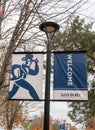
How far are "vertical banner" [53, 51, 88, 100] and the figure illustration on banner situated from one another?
502mm

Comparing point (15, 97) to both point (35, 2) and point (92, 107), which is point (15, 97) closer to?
point (35, 2)

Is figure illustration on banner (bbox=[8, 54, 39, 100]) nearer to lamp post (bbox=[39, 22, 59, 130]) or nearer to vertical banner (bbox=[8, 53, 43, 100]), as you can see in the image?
vertical banner (bbox=[8, 53, 43, 100])

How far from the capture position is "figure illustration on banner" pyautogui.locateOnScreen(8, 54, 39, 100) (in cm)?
796

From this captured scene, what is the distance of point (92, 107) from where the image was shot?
23.5m

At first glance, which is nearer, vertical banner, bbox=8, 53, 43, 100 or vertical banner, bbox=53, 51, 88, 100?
vertical banner, bbox=53, 51, 88, 100

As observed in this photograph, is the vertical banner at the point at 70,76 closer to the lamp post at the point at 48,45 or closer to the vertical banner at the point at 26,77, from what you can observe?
the lamp post at the point at 48,45

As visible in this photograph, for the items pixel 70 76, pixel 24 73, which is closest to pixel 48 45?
pixel 24 73

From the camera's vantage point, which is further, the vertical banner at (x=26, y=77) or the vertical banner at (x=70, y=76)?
the vertical banner at (x=26, y=77)

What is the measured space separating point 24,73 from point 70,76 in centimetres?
113

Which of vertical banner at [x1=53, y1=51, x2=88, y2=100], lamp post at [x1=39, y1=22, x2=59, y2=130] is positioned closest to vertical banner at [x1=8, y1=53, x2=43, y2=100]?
lamp post at [x1=39, y1=22, x2=59, y2=130]

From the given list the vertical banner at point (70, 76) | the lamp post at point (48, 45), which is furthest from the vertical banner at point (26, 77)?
the vertical banner at point (70, 76)

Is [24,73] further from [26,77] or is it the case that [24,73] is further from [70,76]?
[70,76]

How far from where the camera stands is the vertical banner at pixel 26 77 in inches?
313

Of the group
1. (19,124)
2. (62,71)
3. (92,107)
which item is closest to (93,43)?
(92,107)
